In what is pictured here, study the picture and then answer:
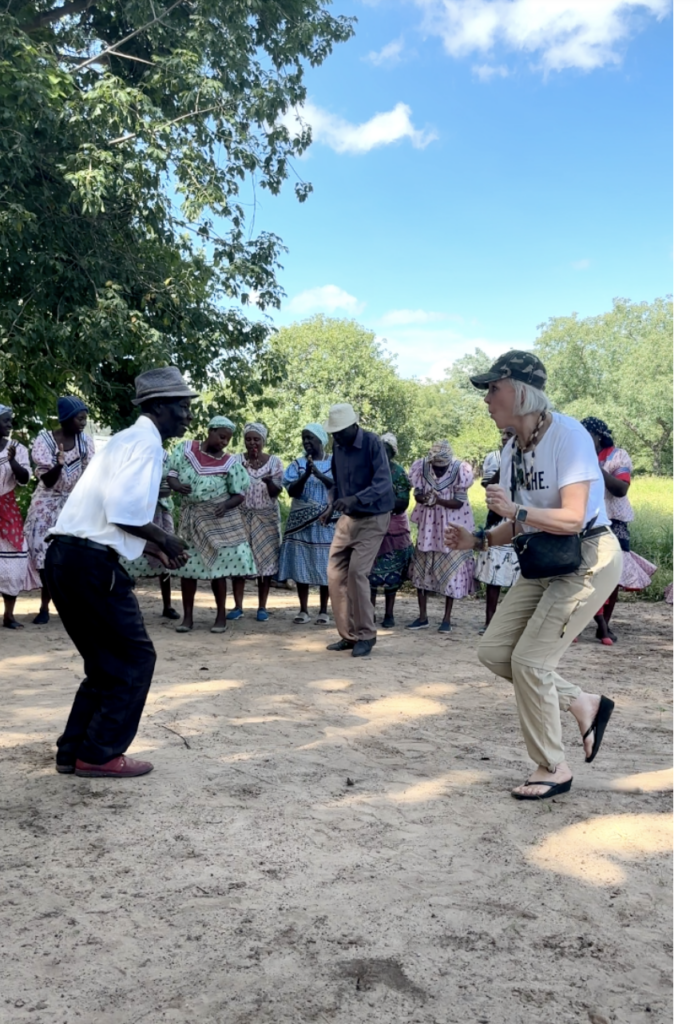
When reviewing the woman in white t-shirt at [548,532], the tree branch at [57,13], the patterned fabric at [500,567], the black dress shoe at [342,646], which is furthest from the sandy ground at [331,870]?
the tree branch at [57,13]

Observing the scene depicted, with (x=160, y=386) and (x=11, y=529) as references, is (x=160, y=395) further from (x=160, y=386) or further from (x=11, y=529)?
(x=11, y=529)

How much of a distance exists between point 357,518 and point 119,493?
390 cm

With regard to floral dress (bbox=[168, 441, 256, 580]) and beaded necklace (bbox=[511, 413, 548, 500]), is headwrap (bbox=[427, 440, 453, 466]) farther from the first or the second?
beaded necklace (bbox=[511, 413, 548, 500])

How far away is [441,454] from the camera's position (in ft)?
29.8

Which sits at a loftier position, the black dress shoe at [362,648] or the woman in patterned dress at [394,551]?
the woman in patterned dress at [394,551]

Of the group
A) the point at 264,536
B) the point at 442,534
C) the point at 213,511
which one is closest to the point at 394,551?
the point at 442,534

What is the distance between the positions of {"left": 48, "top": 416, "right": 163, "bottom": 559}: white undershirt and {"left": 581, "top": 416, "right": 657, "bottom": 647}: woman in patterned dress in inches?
181

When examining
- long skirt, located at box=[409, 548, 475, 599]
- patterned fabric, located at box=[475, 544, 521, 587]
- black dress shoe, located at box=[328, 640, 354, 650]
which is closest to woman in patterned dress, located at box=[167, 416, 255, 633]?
black dress shoe, located at box=[328, 640, 354, 650]

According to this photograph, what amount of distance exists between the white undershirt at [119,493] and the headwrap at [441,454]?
508 cm

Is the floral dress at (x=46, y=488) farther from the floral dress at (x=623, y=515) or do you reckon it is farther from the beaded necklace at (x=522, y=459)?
the beaded necklace at (x=522, y=459)

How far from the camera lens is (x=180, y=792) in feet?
14.2

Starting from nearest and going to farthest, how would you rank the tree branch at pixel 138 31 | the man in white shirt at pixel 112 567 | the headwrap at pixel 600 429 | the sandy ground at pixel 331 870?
1. the sandy ground at pixel 331 870
2. the man in white shirt at pixel 112 567
3. the headwrap at pixel 600 429
4. the tree branch at pixel 138 31

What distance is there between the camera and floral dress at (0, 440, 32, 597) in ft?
27.6

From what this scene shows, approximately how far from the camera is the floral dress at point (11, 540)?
841 centimetres
